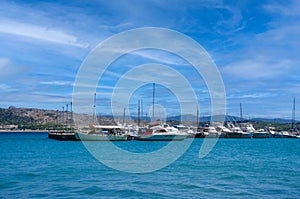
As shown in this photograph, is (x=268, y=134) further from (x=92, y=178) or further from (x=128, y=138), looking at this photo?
(x=92, y=178)

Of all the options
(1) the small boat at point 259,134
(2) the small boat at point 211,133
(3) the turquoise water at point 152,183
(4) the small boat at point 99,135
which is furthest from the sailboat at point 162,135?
(3) the turquoise water at point 152,183

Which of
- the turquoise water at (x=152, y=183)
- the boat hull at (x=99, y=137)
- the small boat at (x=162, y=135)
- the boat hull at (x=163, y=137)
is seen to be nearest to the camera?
the turquoise water at (x=152, y=183)

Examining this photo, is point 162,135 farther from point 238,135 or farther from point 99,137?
point 238,135

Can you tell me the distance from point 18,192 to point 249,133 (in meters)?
103

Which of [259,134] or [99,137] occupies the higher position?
[259,134]

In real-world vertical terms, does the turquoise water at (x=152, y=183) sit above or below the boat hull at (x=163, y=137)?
below

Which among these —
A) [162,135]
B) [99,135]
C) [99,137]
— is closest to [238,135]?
[162,135]

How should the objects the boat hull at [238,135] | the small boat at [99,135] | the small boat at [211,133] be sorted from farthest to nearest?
the boat hull at [238,135]
the small boat at [211,133]
the small boat at [99,135]

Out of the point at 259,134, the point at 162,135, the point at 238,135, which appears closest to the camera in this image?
the point at 162,135

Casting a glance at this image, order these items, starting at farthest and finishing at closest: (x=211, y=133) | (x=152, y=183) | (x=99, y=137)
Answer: (x=211, y=133) < (x=99, y=137) < (x=152, y=183)

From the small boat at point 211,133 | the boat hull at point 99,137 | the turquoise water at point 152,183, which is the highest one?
the small boat at point 211,133

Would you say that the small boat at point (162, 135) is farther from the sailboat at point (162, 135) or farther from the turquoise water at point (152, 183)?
the turquoise water at point (152, 183)

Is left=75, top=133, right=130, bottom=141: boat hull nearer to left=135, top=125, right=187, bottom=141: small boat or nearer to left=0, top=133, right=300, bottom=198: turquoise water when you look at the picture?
left=135, top=125, right=187, bottom=141: small boat

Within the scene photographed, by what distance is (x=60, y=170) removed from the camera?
1096 inches
